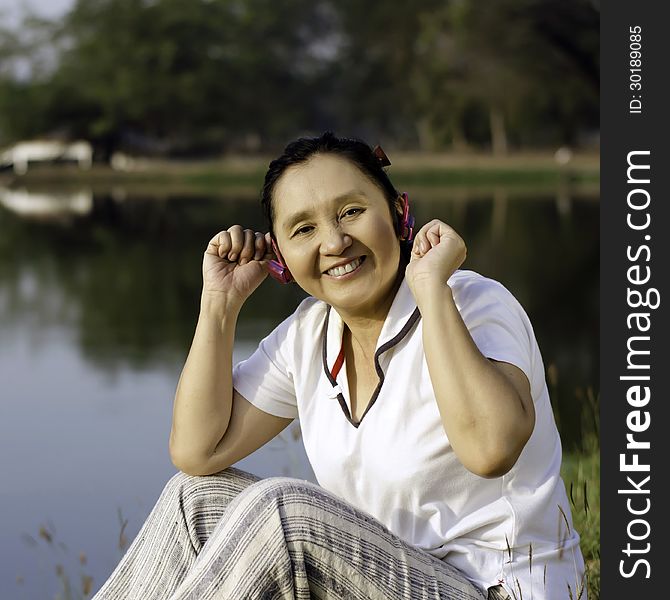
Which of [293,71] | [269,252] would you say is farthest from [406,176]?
[269,252]

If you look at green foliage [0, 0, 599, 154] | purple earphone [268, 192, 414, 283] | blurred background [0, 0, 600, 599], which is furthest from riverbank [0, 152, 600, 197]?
purple earphone [268, 192, 414, 283]

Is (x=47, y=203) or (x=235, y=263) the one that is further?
(x=47, y=203)

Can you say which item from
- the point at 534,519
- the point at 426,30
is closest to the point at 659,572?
the point at 534,519

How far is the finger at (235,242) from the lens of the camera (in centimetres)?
261

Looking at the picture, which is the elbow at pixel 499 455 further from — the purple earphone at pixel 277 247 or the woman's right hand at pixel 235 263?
the woman's right hand at pixel 235 263

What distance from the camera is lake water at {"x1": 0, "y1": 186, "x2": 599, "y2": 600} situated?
5.12 meters

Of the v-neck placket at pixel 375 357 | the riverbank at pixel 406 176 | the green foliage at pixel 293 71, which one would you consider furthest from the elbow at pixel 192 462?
the green foliage at pixel 293 71

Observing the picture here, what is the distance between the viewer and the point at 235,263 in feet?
8.68

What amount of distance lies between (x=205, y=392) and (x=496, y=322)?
2.23 ft

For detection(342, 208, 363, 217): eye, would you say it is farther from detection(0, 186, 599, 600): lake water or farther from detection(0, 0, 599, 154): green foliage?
detection(0, 0, 599, 154): green foliage

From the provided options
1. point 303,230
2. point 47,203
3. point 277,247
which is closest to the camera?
point 303,230

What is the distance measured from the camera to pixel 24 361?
10289 mm

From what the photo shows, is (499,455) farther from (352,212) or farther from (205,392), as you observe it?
(205,392)

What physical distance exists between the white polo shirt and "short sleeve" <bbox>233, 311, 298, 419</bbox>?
22cm
